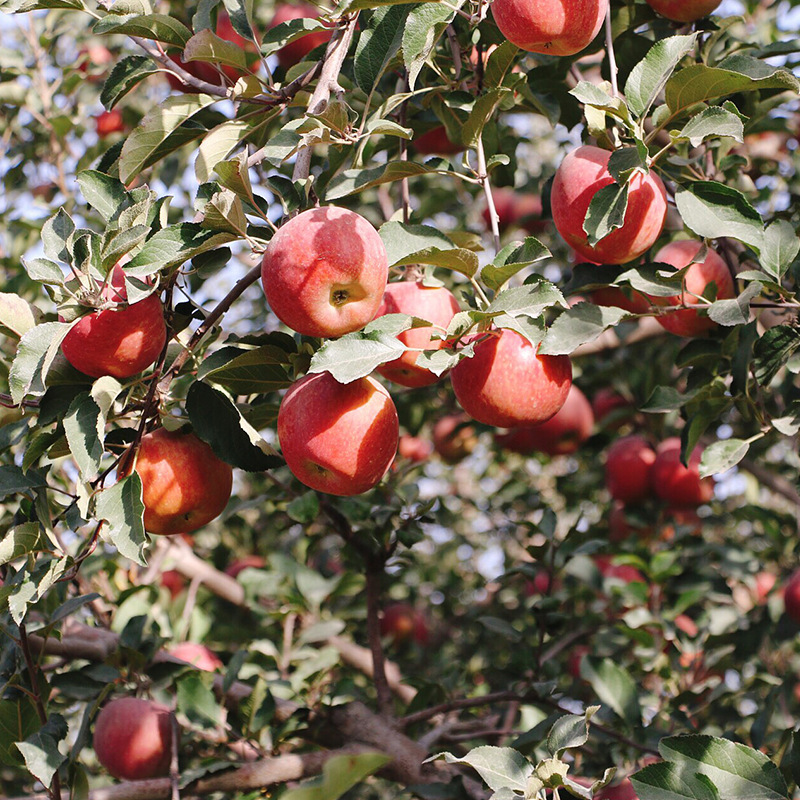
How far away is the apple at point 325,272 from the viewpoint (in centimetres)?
112

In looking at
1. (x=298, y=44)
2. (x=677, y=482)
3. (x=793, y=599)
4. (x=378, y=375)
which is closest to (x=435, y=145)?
(x=298, y=44)

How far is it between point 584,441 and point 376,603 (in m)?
1.33

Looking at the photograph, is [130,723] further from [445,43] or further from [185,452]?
[445,43]

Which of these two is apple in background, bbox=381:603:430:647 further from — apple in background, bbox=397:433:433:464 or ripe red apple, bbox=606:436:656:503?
ripe red apple, bbox=606:436:656:503

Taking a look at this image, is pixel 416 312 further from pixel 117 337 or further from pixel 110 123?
pixel 110 123

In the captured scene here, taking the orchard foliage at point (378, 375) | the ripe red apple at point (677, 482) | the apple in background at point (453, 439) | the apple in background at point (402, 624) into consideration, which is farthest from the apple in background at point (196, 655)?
the ripe red apple at point (677, 482)

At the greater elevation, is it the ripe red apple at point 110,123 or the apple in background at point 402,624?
the ripe red apple at point 110,123

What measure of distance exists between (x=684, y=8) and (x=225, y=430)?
3.77 feet

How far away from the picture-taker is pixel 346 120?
1199 mm

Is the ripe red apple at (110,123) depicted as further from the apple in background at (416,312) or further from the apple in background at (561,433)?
the apple in background at (416,312)

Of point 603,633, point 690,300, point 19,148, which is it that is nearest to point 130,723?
point 603,633

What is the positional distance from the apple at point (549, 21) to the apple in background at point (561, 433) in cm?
145

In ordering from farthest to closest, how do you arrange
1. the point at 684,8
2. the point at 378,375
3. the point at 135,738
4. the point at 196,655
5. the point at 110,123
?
the point at 110,123, the point at 196,655, the point at 378,375, the point at 135,738, the point at 684,8

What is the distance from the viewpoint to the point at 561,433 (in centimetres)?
274
